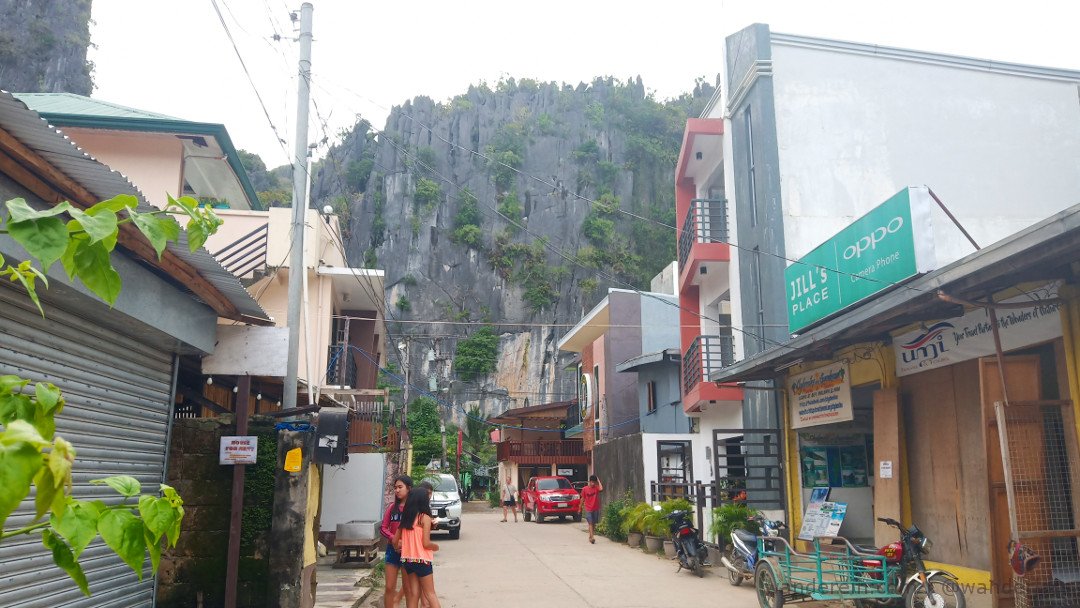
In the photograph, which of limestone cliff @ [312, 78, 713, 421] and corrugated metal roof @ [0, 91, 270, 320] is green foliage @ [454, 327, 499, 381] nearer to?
limestone cliff @ [312, 78, 713, 421]

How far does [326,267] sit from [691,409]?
342 inches

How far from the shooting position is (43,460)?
144cm

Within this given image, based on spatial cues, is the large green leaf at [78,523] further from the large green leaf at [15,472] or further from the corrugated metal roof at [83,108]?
the corrugated metal roof at [83,108]

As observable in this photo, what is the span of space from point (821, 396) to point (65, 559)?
11016mm

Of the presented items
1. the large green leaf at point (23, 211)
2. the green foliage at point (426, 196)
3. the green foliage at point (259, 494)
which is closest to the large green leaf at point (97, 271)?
the large green leaf at point (23, 211)

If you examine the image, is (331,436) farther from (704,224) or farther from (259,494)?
(704,224)

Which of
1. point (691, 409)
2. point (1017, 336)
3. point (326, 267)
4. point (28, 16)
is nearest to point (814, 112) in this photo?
point (691, 409)

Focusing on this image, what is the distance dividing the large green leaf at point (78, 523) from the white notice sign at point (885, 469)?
31.9ft

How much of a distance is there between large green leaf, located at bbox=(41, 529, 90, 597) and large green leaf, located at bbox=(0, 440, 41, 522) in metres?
0.23

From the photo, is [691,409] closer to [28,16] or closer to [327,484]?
[327,484]

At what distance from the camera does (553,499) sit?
28031mm

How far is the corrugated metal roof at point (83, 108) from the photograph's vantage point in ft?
44.8

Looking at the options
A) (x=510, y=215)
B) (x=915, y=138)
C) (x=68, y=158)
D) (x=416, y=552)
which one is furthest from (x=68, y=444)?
(x=510, y=215)

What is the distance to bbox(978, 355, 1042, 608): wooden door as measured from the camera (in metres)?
7.27
